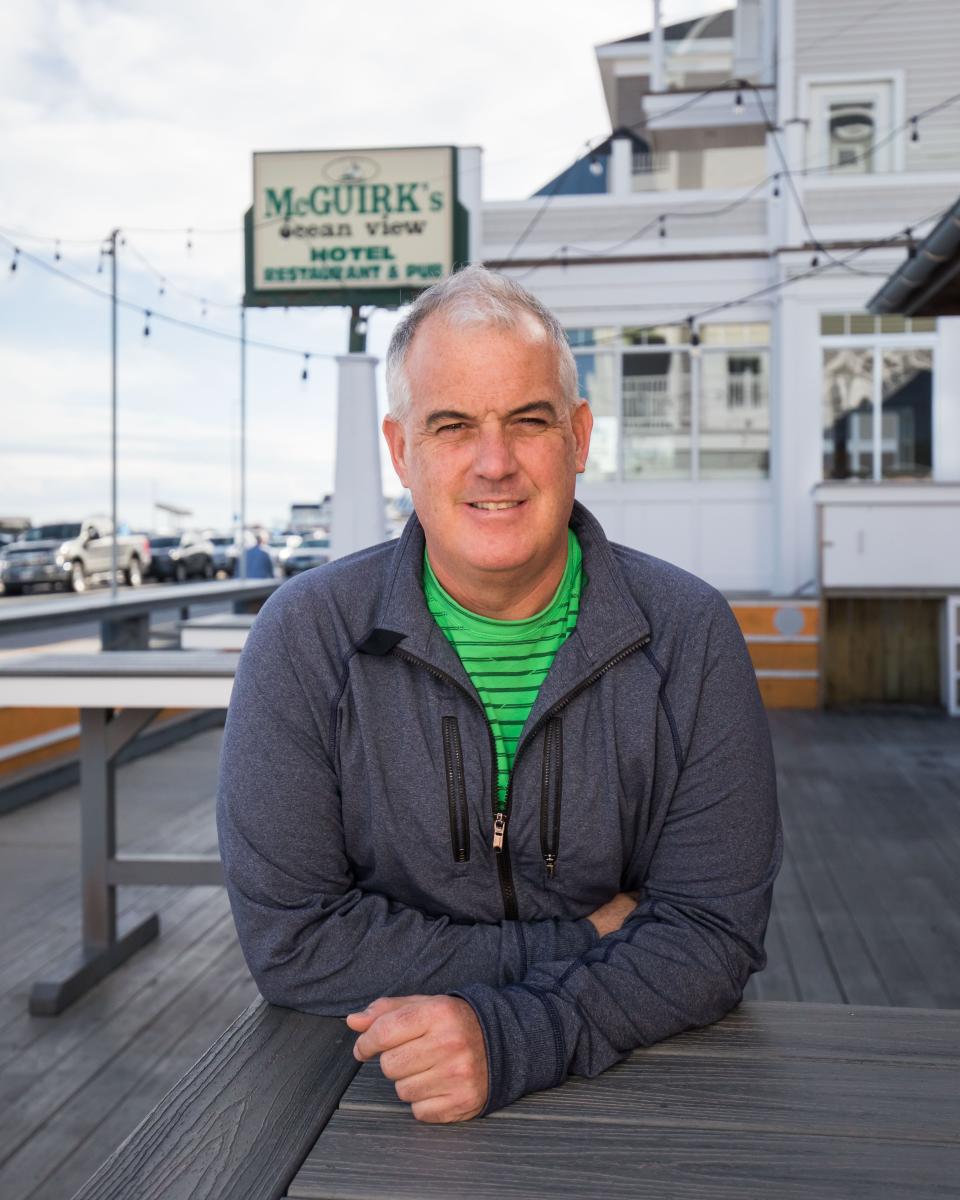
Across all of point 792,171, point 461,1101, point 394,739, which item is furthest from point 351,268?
point 461,1101

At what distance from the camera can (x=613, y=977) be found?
143 centimetres

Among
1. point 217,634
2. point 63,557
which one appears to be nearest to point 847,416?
point 217,634

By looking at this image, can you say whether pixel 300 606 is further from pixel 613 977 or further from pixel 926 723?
pixel 926 723

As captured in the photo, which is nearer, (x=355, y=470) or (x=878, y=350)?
(x=355, y=470)

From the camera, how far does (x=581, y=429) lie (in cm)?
176

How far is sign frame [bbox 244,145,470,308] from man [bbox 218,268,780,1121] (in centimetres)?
624

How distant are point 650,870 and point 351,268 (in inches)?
269

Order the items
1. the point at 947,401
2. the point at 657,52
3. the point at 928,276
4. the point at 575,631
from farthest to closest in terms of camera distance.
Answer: the point at 657,52
the point at 947,401
the point at 928,276
the point at 575,631

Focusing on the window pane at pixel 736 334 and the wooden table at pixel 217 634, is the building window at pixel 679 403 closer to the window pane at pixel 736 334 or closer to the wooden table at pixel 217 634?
the window pane at pixel 736 334

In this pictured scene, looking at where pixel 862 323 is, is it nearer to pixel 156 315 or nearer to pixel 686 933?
pixel 156 315

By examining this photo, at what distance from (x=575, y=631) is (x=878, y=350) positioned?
10890 millimetres

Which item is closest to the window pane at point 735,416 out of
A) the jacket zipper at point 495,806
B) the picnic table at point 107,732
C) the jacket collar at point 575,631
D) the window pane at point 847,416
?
the window pane at point 847,416

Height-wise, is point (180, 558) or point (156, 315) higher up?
point (156, 315)

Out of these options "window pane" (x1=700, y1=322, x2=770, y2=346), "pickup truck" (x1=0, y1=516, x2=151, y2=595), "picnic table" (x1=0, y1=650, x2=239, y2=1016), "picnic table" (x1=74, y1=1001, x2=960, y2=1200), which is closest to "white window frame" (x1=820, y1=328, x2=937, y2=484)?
"window pane" (x1=700, y1=322, x2=770, y2=346)
